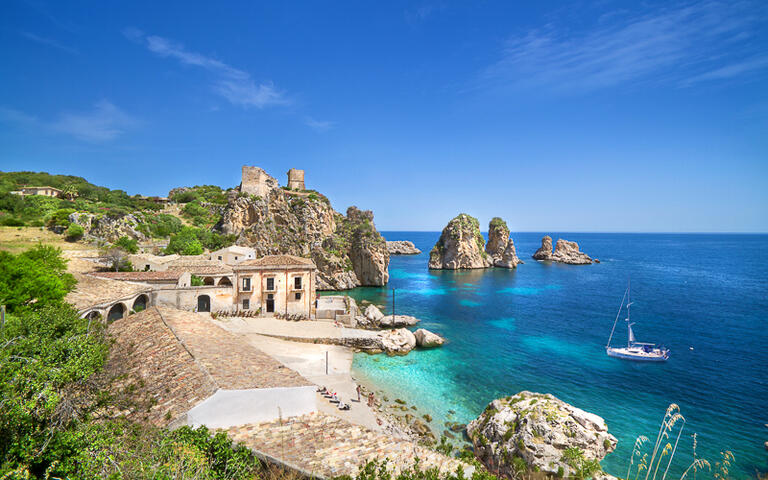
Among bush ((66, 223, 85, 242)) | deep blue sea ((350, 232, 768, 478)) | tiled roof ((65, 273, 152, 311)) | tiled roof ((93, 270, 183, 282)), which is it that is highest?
bush ((66, 223, 85, 242))

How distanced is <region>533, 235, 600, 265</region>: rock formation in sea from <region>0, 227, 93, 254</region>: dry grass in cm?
11100

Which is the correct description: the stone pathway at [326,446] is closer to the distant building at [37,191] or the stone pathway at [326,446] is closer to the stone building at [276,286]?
the stone building at [276,286]

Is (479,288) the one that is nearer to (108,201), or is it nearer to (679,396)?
(679,396)

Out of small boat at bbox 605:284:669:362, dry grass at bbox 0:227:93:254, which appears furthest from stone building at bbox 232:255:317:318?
small boat at bbox 605:284:669:362

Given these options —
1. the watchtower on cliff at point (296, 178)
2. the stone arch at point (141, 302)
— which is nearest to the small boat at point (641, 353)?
the stone arch at point (141, 302)

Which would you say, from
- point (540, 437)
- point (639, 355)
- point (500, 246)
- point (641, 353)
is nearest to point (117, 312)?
point (540, 437)

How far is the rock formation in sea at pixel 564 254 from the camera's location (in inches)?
3871

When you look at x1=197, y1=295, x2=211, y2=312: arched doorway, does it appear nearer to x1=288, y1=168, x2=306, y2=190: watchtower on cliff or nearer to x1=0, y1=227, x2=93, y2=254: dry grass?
x1=0, y1=227, x2=93, y2=254: dry grass

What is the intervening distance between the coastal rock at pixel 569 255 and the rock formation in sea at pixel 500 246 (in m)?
17.8

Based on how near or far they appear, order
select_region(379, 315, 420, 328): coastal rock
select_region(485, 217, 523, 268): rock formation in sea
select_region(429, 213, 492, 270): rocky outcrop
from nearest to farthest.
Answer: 1. select_region(379, 315, 420, 328): coastal rock
2. select_region(429, 213, 492, 270): rocky outcrop
3. select_region(485, 217, 523, 268): rock formation in sea

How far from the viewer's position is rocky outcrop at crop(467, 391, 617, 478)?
13.2 meters

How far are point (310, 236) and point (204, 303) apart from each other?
30130 mm

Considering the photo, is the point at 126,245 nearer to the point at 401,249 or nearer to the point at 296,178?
the point at 296,178

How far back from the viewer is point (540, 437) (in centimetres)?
1368
